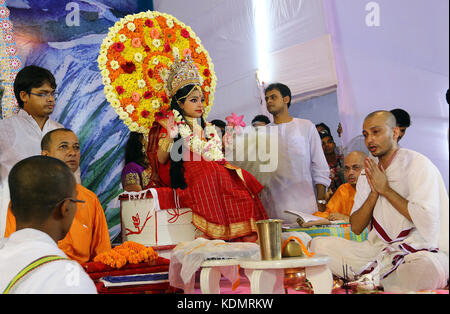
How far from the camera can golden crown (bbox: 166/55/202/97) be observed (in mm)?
5297

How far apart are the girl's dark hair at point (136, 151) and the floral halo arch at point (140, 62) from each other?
409 mm

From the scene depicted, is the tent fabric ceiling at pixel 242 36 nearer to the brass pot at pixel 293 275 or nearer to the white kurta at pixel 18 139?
the white kurta at pixel 18 139

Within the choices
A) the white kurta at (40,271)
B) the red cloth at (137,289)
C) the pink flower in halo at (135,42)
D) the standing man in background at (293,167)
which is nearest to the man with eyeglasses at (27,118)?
the pink flower in halo at (135,42)

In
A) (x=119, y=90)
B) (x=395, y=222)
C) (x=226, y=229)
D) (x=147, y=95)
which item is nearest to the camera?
(x=395, y=222)

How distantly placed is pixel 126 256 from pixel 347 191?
2.18 metres

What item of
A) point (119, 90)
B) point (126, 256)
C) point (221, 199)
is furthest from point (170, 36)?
point (126, 256)

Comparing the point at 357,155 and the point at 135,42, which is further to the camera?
the point at 135,42

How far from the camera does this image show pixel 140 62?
5535mm

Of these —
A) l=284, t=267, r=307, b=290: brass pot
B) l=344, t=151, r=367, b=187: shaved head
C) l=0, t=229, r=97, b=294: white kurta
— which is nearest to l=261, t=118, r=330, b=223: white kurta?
l=344, t=151, r=367, b=187: shaved head

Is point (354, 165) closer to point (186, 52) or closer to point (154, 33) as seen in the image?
point (186, 52)

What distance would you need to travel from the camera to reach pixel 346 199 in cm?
499

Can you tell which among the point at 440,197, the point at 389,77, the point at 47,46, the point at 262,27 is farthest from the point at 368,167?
the point at 47,46

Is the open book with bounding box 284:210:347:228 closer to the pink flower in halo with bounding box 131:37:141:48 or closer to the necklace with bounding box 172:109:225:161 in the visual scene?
the necklace with bounding box 172:109:225:161

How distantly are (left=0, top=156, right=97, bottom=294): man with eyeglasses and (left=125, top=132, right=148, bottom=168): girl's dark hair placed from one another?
11.6 feet
